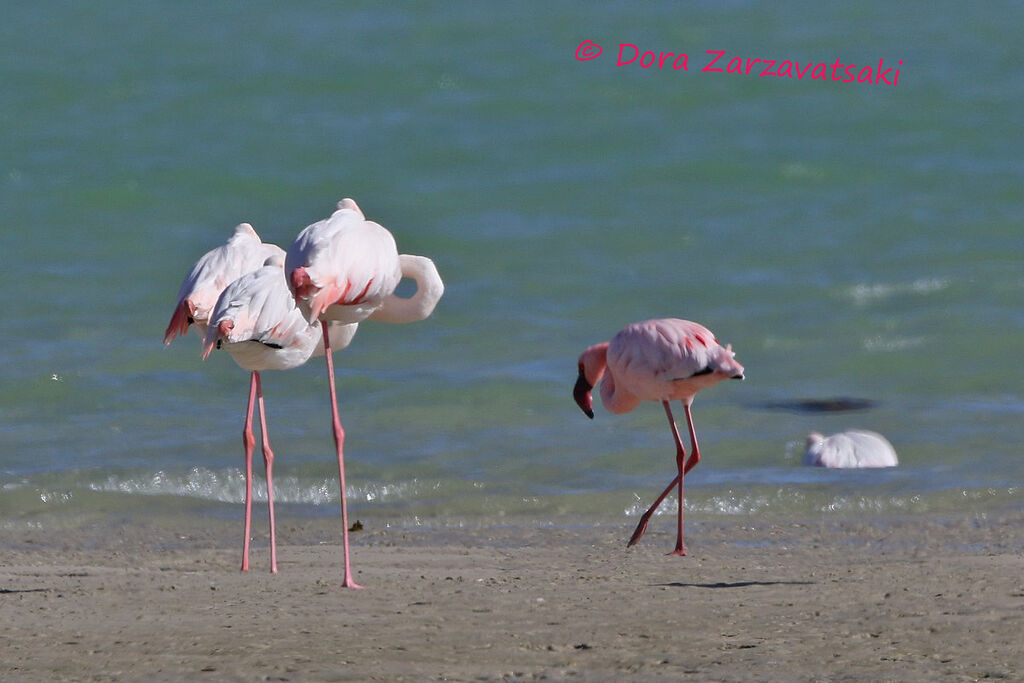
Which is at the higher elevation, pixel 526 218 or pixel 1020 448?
pixel 526 218

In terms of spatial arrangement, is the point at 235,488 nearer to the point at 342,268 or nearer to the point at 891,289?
the point at 342,268

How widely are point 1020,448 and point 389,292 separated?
4.08 metres

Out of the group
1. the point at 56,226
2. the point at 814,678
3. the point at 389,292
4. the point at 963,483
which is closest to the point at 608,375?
the point at 389,292

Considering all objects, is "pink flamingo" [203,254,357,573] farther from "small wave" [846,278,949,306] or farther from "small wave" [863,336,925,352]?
→ "small wave" [846,278,949,306]

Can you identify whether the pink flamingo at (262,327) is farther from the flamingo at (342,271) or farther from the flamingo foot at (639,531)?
the flamingo foot at (639,531)

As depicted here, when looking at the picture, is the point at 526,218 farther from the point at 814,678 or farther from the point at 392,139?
the point at 814,678

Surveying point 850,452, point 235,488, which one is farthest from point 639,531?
point 235,488

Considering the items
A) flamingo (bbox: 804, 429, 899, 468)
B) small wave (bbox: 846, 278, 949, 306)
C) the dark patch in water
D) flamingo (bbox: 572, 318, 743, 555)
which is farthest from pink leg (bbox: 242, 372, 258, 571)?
small wave (bbox: 846, 278, 949, 306)

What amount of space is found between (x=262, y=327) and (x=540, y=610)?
5.65ft

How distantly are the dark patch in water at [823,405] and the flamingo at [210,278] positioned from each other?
14.1 ft

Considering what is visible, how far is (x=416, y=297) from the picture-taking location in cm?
691

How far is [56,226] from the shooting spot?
1495 centimetres

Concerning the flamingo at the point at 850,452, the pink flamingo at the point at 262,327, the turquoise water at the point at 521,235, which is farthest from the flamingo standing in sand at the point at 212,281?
the flamingo at the point at 850,452

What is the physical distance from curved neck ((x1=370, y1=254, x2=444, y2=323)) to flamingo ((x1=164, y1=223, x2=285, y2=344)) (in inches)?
20.1
